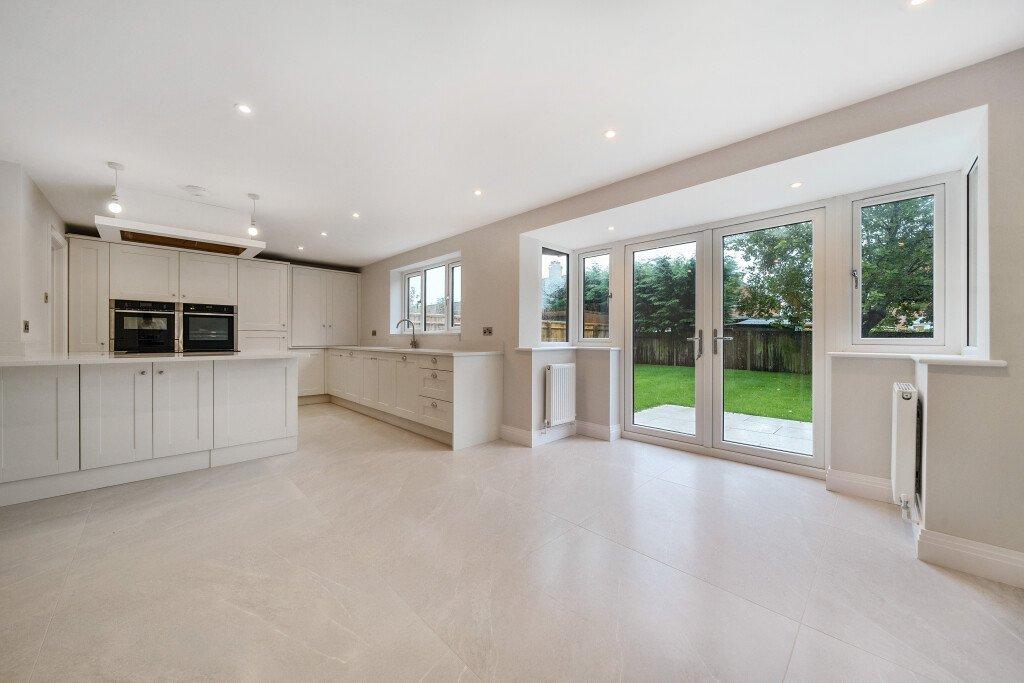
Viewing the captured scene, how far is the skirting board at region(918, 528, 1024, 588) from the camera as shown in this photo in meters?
1.65

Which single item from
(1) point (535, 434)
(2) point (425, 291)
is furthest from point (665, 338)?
(2) point (425, 291)

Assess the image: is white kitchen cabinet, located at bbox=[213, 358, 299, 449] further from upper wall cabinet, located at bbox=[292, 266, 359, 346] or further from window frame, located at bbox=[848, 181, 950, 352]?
window frame, located at bbox=[848, 181, 950, 352]

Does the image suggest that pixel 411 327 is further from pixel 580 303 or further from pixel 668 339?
pixel 668 339

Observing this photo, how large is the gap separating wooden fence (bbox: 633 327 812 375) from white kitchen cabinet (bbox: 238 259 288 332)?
526cm

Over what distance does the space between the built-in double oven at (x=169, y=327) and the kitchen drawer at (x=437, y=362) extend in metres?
3.13

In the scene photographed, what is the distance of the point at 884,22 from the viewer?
1517 mm

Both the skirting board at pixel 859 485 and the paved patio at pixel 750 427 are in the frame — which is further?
the paved patio at pixel 750 427

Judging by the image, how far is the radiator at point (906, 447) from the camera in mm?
2018

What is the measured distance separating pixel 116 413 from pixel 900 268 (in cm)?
557

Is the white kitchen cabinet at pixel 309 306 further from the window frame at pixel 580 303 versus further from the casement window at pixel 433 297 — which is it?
the window frame at pixel 580 303

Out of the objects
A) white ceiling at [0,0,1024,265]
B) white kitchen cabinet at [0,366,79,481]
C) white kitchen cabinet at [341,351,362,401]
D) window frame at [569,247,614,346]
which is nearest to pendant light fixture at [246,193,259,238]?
white ceiling at [0,0,1024,265]

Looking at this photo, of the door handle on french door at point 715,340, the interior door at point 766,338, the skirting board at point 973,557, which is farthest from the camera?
the door handle on french door at point 715,340

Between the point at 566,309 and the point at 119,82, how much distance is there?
3.73 meters

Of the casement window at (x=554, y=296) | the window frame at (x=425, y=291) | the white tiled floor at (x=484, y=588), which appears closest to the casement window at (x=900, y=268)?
the white tiled floor at (x=484, y=588)
